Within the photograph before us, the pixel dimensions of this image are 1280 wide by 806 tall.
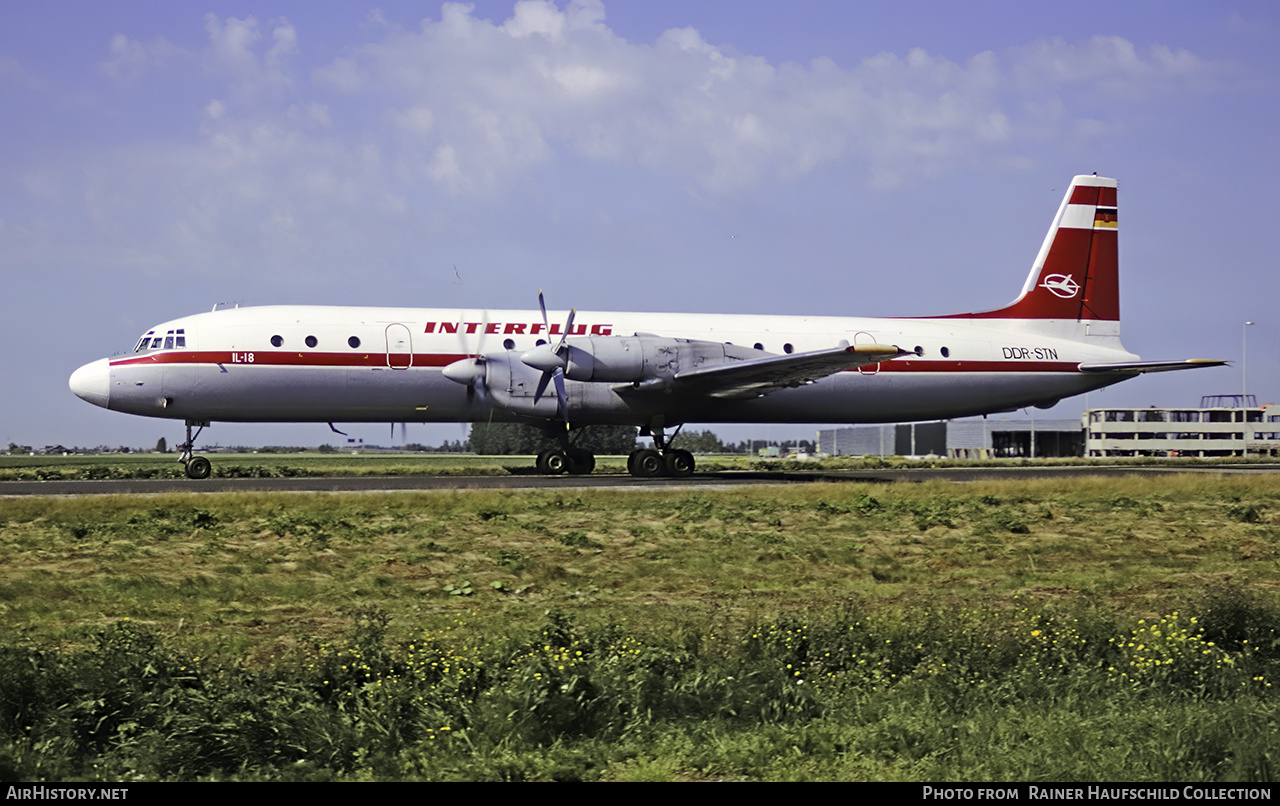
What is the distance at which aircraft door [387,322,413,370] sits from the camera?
102 feet

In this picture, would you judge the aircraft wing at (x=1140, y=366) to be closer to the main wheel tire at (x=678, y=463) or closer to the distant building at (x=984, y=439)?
the main wheel tire at (x=678, y=463)

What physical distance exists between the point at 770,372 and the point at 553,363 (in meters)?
6.49

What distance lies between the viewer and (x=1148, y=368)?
35719 mm

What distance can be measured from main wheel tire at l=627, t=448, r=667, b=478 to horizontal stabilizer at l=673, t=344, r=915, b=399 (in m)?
2.66

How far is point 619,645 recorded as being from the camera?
10867 mm

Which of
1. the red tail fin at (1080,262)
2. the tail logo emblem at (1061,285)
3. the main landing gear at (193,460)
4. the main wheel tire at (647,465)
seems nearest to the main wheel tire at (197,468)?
the main landing gear at (193,460)

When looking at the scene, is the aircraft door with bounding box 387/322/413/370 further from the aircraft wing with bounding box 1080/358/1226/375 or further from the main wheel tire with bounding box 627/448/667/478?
the aircraft wing with bounding box 1080/358/1226/375

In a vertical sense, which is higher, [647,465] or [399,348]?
[399,348]

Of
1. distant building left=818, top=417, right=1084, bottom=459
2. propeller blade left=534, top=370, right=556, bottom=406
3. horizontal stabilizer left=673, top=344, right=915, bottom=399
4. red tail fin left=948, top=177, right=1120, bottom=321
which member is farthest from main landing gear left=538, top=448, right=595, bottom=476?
distant building left=818, top=417, right=1084, bottom=459

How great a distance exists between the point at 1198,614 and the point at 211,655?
454 inches

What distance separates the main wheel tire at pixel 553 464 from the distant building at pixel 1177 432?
8064 centimetres

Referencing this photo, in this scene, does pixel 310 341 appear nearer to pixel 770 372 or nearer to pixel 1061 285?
pixel 770 372

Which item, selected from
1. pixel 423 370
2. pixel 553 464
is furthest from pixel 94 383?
pixel 553 464

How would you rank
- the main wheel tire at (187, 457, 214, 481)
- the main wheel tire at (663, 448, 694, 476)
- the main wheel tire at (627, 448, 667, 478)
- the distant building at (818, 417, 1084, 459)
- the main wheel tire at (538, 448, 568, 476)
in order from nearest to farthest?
the main wheel tire at (187, 457, 214, 481)
the main wheel tire at (627, 448, 667, 478)
the main wheel tire at (663, 448, 694, 476)
the main wheel tire at (538, 448, 568, 476)
the distant building at (818, 417, 1084, 459)
